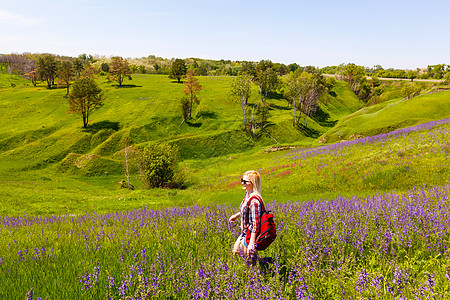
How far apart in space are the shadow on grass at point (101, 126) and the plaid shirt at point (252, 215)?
68.6 meters

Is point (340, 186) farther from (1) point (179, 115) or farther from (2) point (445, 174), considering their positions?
(1) point (179, 115)

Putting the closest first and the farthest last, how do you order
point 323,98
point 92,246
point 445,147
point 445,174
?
point 92,246 → point 445,174 → point 445,147 → point 323,98

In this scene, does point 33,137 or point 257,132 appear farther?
point 257,132

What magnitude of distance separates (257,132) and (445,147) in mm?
48351

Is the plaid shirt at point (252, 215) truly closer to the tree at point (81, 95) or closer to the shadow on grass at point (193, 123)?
the shadow on grass at point (193, 123)

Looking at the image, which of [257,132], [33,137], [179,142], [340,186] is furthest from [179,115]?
[340,186]

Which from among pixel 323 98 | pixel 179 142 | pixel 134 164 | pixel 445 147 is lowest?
pixel 134 164

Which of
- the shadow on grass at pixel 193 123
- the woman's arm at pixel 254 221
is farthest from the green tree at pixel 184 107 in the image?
the woman's arm at pixel 254 221

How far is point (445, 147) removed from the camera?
20.5 metres

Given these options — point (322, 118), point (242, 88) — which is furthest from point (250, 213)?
point (322, 118)

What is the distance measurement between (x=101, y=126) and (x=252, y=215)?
71.4 meters

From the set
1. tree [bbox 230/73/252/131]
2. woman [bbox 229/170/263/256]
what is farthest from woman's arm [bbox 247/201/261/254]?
tree [bbox 230/73/252/131]

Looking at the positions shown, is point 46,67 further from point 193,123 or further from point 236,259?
point 236,259

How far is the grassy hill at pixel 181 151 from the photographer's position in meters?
21.9
